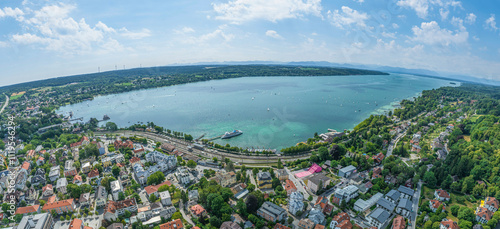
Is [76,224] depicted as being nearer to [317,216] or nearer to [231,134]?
[317,216]

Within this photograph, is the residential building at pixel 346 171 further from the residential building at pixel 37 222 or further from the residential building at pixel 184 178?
the residential building at pixel 37 222

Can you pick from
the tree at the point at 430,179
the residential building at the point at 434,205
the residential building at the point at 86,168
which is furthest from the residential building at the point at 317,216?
the residential building at the point at 86,168

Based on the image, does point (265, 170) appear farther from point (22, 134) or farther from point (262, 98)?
point (262, 98)

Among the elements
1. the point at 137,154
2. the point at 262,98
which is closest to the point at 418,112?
the point at 262,98

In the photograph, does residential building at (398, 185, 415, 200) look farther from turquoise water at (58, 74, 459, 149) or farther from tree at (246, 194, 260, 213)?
turquoise water at (58, 74, 459, 149)

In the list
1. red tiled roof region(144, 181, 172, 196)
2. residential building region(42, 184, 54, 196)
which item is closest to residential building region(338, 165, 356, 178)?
red tiled roof region(144, 181, 172, 196)
